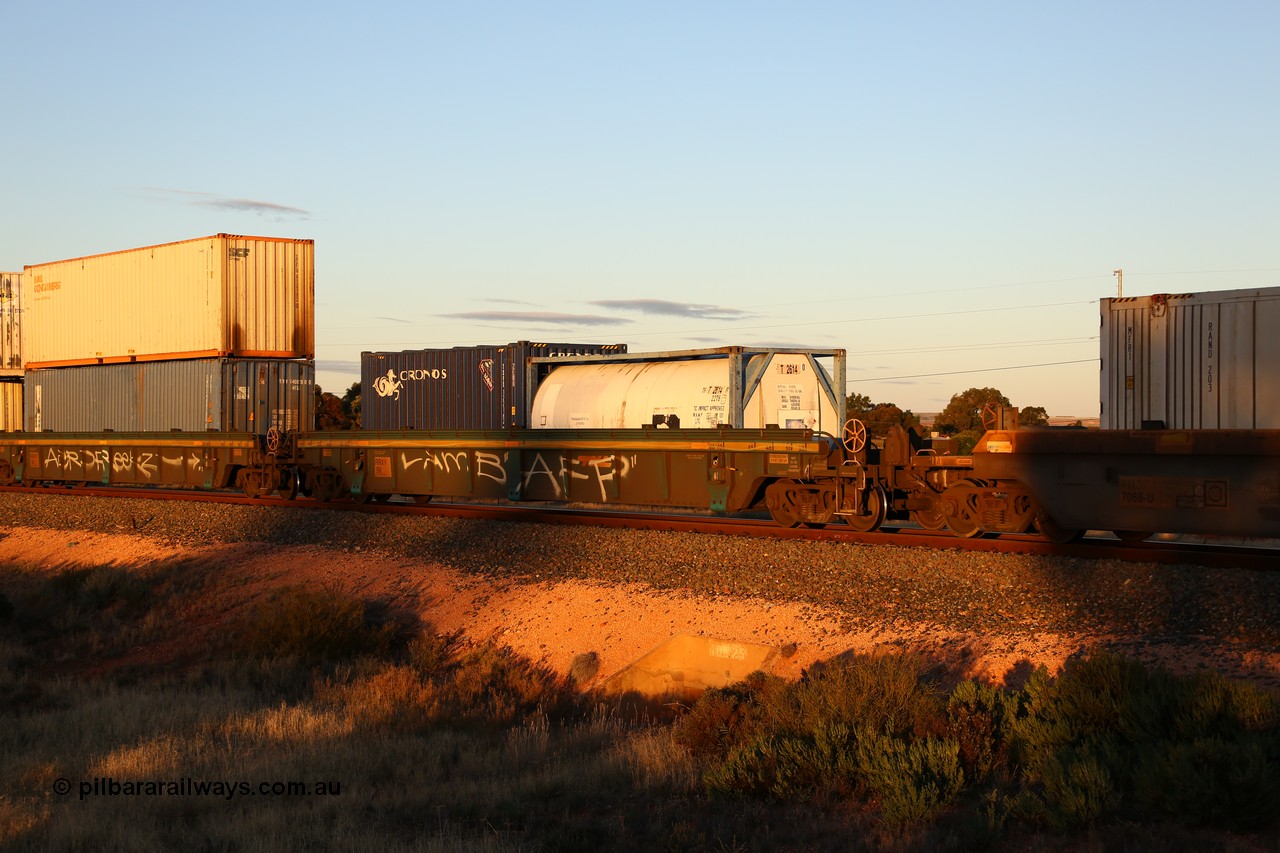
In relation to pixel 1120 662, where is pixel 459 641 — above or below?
below

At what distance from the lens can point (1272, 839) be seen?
6.58 meters

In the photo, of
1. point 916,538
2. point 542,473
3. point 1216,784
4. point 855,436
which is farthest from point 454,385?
point 1216,784

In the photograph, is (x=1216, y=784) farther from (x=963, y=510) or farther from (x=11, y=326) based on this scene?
(x=11, y=326)

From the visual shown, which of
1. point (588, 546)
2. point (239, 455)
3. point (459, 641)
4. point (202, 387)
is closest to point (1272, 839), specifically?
point (459, 641)

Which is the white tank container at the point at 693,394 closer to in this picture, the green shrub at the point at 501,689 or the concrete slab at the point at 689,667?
the green shrub at the point at 501,689

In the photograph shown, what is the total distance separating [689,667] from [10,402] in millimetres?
31654

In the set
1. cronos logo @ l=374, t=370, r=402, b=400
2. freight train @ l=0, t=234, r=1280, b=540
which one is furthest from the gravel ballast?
cronos logo @ l=374, t=370, r=402, b=400

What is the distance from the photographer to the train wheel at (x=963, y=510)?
53.4 feet

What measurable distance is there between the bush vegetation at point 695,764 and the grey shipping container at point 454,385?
41.6 ft

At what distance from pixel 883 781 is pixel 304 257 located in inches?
1013

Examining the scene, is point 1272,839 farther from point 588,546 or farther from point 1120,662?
point 588,546

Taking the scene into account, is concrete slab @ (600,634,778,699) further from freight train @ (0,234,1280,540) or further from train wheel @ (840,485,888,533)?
freight train @ (0,234,1280,540)

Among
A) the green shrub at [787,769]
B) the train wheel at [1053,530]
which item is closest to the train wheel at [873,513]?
the train wheel at [1053,530]

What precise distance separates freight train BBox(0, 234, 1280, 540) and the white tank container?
0.04 metres
